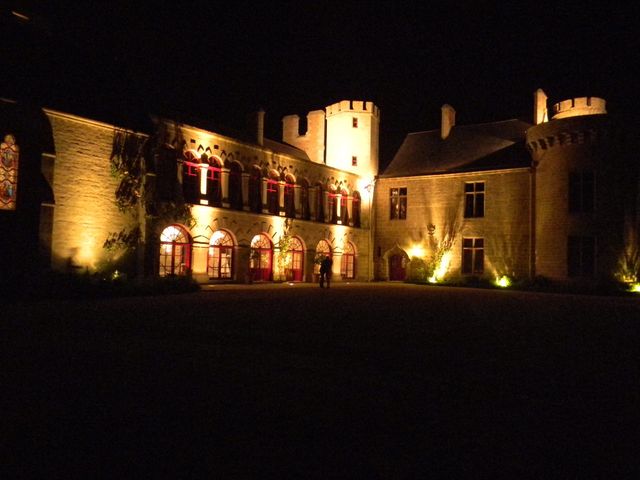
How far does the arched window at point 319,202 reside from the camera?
29453 millimetres

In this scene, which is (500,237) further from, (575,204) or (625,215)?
(625,215)

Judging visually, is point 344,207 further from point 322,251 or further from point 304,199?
point 304,199

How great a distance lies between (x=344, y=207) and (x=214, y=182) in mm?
9306

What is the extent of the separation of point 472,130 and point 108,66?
1974 cm

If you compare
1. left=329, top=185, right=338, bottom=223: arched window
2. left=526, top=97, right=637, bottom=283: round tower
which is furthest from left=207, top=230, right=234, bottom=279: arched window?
left=526, top=97, right=637, bottom=283: round tower

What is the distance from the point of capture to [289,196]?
28.0 m

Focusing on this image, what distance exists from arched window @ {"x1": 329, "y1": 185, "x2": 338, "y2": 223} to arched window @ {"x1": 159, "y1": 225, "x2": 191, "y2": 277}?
977 cm

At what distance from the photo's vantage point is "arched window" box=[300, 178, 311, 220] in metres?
28.6

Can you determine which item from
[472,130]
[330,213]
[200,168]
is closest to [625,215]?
[472,130]

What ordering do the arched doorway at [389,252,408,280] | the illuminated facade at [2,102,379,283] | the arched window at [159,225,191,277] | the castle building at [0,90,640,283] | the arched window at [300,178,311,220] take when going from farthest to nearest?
the arched doorway at [389,252,408,280]
the arched window at [300,178,311,220]
the arched window at [159,225,191,277]
the illuminated facade at [2,102,379,283]
the castle building at [0,90,640,283]

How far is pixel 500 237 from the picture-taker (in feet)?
91.5

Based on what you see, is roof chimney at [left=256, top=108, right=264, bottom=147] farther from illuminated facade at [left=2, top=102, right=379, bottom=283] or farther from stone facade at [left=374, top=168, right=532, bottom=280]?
stone facade at [left=374, top=168, right=532, bottom=280]

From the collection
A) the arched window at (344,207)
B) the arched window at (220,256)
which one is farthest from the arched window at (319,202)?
the arched window at (220,256)

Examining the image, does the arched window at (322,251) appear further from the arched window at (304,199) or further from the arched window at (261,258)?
the arched window at (261,258)
